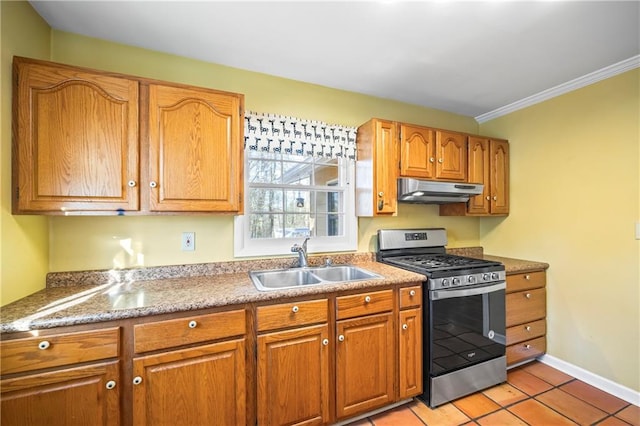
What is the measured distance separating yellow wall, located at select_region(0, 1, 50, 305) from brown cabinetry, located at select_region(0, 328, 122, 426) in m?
0.38

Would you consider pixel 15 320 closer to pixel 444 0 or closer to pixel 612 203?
pixel 444 0

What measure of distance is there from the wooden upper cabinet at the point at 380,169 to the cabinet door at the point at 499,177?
1.18m

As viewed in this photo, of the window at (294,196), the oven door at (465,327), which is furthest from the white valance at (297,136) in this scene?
the oven door at (465,327)

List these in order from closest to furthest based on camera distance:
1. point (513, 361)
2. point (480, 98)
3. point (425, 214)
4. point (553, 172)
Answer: point (513, 361)
point (553, 172)
point (480, 98)
point (425, 214)

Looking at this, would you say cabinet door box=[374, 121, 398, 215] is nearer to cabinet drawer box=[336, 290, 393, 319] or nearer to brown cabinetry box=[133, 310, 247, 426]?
cabinet drawer box=[336, 290, 393, 319]

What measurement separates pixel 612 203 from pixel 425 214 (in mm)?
1333

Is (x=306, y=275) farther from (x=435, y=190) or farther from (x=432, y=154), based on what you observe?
(x=432, y=154)

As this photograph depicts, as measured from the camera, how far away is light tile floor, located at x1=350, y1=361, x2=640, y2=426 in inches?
67.4

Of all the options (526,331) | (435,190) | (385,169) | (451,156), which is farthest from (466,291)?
(451,156)

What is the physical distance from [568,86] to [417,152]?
4.39 feet

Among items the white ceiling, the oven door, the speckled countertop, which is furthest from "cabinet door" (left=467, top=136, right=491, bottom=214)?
the speckled countertop

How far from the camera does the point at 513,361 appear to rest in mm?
2236

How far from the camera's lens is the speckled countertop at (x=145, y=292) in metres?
1.15

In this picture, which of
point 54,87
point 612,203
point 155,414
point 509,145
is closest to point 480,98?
A: point 509,145
